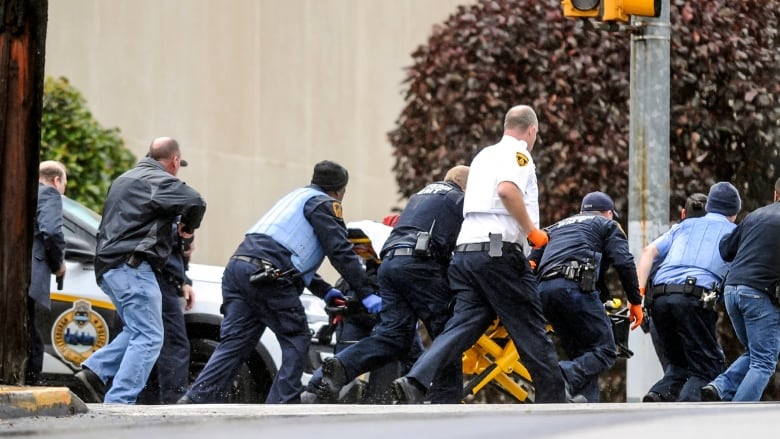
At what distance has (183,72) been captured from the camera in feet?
63.8

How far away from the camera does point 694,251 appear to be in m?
12.5

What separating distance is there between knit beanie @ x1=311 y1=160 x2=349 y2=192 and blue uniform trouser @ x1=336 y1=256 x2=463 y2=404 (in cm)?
73

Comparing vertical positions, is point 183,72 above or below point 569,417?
above

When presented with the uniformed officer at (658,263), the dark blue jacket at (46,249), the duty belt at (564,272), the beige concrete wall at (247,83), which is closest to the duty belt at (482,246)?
the duty belt at (564,272)

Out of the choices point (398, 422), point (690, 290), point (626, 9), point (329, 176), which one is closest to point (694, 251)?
point (690, 290)

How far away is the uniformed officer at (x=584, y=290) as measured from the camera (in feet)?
38.5

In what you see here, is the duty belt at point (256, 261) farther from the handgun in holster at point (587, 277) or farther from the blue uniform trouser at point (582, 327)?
the handgun in holster at point (587, 277)

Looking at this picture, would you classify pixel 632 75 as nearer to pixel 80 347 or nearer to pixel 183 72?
pixel 80 347

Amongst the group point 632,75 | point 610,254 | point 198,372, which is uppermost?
point 632,75

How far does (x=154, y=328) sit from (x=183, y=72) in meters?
8.60

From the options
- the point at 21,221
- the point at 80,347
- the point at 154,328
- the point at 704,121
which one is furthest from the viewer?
the point at 704,121

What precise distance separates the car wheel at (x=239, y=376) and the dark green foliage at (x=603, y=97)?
3.52 m

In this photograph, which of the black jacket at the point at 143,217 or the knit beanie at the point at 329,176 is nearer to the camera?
the black jacket at the point at 143,217

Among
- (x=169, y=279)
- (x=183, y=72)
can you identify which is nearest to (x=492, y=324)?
(x=169, y=279)
